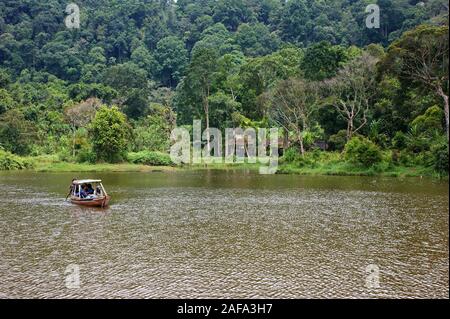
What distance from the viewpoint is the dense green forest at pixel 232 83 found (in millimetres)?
43438

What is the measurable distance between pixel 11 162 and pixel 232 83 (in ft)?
90.5

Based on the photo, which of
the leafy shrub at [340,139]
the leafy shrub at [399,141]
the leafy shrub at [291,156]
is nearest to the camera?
the leafy shrub at [399,141]

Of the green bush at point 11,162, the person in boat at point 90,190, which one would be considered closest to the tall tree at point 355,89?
the person in boat at point 90,190

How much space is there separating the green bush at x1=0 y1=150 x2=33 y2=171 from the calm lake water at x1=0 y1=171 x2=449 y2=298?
23.7 m

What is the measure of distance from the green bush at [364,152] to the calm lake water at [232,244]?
33.7 feet

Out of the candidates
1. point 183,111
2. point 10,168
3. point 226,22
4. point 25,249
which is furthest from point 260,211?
point 226,22

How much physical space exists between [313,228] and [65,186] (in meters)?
22.4

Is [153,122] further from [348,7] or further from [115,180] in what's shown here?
[348,7]

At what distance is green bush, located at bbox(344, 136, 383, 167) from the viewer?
43531 mm

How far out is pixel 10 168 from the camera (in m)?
55.9

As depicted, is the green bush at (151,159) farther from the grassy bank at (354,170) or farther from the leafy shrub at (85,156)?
the grassy bank at (354,170)

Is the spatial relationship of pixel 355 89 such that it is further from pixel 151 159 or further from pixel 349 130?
pixel 151 159

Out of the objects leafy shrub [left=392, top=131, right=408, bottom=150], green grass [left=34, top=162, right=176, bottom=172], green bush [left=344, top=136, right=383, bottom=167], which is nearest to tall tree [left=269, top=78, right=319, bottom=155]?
green bush [left=344, top=136, right=383, bottom=167]

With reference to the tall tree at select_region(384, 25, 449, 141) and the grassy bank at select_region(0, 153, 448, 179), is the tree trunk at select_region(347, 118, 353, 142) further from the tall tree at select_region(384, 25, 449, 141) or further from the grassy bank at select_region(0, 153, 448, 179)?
the tall tree at select_region(384, 25, 449, 141)
